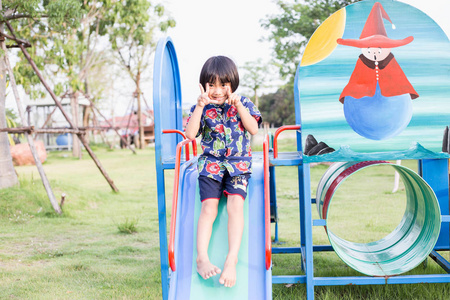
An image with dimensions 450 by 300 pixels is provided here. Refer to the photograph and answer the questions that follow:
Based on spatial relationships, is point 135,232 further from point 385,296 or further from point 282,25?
point 282,25

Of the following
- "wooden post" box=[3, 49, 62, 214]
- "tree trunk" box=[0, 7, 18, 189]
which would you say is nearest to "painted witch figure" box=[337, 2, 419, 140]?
"wooden post" box=[3, 49, 62, 214]

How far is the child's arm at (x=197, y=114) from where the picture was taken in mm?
Answer: 2812

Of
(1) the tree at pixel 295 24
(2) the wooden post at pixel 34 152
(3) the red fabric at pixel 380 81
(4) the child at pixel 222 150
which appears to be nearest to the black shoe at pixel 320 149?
(3) the red fabric at pixel 380 81

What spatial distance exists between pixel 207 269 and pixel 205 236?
231 mm

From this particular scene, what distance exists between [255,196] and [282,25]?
40.1ft

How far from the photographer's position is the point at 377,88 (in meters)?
3.06

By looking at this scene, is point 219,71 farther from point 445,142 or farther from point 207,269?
point 445,142

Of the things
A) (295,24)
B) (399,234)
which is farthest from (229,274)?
(295,24)

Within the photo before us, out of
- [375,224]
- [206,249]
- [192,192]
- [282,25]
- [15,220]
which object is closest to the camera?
[206,249]

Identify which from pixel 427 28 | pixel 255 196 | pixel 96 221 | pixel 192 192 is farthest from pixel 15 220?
pixel 427 28

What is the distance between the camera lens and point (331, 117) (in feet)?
Answer: 10.1

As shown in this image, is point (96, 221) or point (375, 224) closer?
point (375, 224)

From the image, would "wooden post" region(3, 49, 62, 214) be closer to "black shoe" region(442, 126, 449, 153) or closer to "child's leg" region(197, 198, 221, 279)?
"child's leg" region(197, 198, 221, 279)

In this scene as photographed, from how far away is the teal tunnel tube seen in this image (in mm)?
3193
